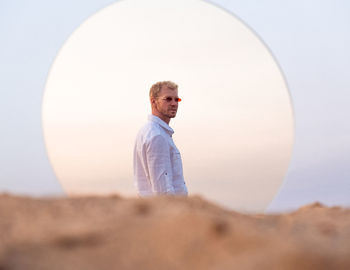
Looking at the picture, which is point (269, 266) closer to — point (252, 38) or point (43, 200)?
point (43, 200)

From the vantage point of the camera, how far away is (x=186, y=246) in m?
1.53

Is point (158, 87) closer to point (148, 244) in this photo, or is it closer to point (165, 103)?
point (165, 103)

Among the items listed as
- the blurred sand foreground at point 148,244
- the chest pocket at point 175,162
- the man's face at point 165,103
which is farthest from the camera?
the man's face at point 165,103

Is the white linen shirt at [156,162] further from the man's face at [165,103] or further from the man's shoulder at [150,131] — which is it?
the man's face at [165,103]

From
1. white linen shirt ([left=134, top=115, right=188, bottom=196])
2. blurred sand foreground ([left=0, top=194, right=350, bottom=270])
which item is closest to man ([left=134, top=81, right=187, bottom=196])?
white linen shirt ([left=134, top=115, right=188, bottom=196])

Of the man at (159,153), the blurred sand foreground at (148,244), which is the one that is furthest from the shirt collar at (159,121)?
the blurred sand foreground at (148,244)

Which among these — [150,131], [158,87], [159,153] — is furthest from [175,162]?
[158,87]

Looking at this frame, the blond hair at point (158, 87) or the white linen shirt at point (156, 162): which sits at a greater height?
the blond hair at point (158, 87)

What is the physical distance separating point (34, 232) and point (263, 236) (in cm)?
85

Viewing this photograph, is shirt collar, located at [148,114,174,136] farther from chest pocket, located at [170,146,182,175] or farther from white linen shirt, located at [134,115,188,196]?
chest pocket, located at [170,146,182,175]

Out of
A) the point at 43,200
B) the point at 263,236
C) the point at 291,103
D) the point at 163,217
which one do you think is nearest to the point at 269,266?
the point at 263,236

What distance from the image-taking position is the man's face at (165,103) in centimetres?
393

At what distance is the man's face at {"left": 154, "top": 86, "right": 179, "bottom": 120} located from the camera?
12.9 feet

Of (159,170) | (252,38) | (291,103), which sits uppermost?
(252,38)
